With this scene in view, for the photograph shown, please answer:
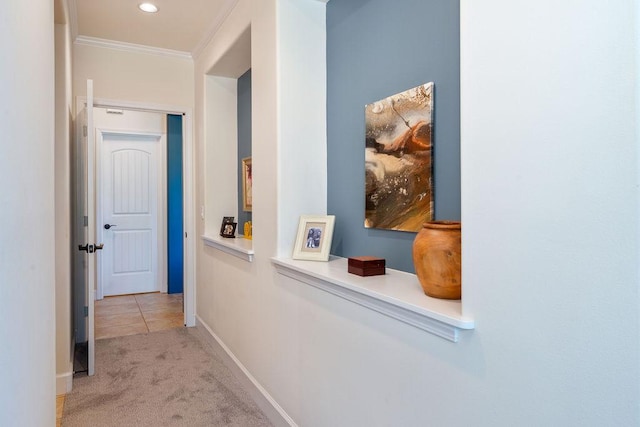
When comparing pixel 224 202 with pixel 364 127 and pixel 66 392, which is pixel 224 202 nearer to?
pixel 66 392

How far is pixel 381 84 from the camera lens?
1986 millimetres

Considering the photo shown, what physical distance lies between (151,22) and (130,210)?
2.87 m

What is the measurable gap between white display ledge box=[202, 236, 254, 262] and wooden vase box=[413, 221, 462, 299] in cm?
148

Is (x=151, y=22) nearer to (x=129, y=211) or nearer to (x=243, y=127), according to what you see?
(x=243, y=127)

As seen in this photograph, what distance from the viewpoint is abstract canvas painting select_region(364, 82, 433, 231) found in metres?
1.72

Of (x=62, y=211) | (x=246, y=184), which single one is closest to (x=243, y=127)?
(x=246, y=184)

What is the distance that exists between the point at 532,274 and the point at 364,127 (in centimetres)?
126

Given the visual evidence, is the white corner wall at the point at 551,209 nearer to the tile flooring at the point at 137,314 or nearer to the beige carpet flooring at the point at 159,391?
the beige carpet flooring at the point at 159,391

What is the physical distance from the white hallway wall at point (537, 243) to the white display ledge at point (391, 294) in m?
0.04

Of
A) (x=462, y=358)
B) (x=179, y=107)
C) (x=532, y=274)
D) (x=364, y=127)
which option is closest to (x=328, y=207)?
(x=364, y=127)

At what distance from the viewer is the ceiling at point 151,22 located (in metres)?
3.07

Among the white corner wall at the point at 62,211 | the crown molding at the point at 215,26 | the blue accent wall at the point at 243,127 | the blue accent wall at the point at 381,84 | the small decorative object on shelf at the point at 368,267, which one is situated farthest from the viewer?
the blue accent wall at the point at 243,127

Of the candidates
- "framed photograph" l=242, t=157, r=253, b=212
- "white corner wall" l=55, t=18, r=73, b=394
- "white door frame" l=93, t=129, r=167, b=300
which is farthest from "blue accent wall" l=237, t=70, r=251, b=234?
"white door frame" l=93, t=129, r=167, b=300

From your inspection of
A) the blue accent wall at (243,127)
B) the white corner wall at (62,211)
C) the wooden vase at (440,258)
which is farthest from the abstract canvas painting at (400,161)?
the white corner wall at (62,211)
